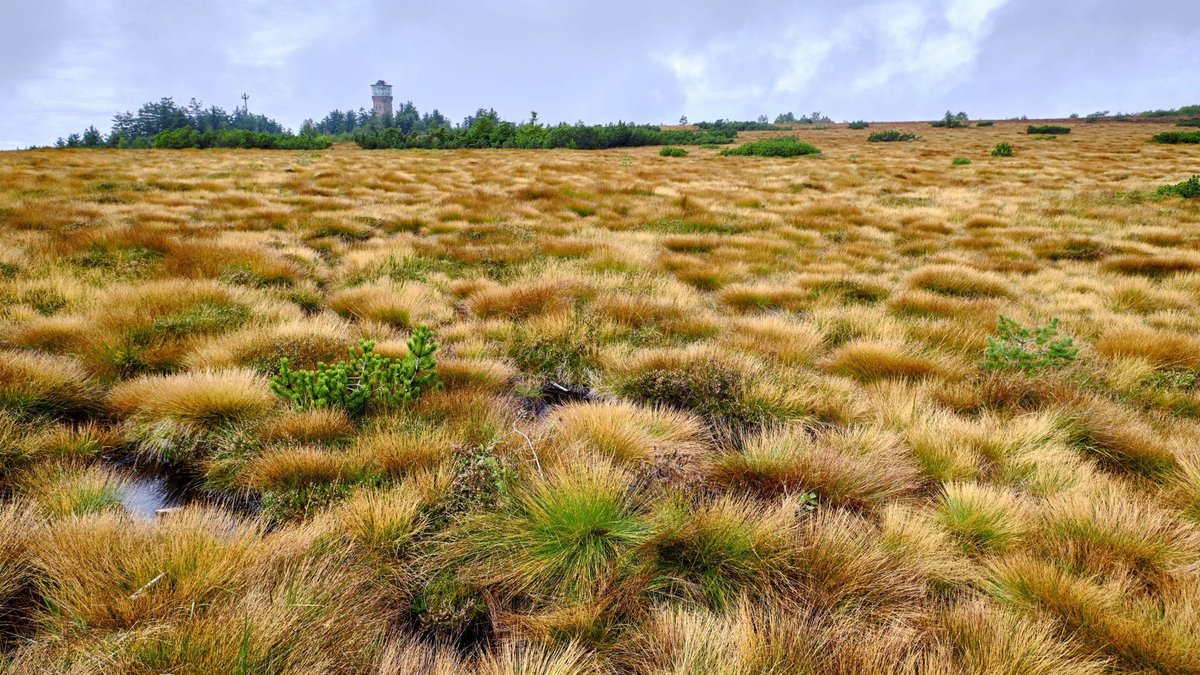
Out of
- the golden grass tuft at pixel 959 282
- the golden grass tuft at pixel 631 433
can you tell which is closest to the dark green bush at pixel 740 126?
the golden grass tuft at pixel 959 282

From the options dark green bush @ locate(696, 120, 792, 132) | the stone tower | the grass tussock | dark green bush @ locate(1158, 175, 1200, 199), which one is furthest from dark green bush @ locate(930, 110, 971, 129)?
the stone tower

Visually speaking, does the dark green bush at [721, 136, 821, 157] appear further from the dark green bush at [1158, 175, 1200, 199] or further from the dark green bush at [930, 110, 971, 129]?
the dark green bush at [930, 110, 971, 129]

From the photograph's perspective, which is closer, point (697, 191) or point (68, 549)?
point (68, 549)

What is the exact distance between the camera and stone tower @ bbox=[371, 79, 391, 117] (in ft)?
570

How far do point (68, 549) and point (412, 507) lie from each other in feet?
3.71

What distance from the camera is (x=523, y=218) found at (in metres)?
10.9

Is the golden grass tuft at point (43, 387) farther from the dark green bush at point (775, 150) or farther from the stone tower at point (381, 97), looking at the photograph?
the stone tower at point (381, 97)

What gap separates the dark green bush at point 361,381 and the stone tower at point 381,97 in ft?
653

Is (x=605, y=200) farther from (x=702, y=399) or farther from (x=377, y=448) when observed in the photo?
(x=377, y=448)

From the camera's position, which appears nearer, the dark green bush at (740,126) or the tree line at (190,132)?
the tree line at (190,132)

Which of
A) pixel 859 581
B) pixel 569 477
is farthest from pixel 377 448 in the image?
pixel 859 581

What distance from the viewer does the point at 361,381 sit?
314cm

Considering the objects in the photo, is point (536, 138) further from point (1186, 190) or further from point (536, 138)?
point (1186, 190)

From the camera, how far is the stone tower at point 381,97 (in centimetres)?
17362
